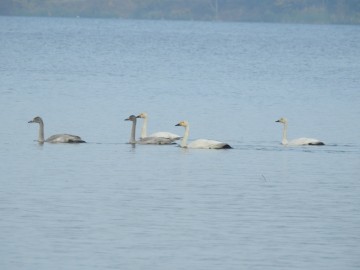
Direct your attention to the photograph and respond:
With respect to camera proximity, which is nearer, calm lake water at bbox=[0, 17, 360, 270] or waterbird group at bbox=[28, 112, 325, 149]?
calm lake water at bbox=[0, 17, 360, 270]

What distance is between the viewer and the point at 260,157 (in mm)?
29391

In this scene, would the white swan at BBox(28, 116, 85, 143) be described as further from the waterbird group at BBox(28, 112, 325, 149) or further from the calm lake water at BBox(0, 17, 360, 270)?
the calm lake water at BBox(0, 17, 360, 270)

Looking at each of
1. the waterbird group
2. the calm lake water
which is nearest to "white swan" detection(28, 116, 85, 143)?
the waterbird group

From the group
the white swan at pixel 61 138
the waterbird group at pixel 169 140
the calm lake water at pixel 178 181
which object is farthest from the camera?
the white swan at pixel 61 138

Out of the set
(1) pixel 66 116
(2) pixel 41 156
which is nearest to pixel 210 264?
(2) pixel 41 156

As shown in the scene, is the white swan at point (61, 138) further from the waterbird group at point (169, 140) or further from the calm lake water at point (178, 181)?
the calm lake water at point (178, 181)

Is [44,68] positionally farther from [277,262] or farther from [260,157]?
[277,262]

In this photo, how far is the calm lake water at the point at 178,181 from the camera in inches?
732

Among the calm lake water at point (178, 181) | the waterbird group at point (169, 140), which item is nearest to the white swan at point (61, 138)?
the waterbird group at point (169, 140)

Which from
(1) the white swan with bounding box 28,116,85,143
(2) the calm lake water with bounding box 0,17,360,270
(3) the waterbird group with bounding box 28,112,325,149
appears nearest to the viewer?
(2) the calm lake water with bounding box 0,17,360,270

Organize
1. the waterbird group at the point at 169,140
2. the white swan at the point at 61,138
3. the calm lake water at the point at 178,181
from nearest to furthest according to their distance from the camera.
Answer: the calm lake water at the point at 178,181
the waterbird group at the point at 169,140
the white swan at the point at 61,138

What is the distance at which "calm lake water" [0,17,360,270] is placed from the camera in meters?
18.6

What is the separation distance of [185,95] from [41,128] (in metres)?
17.4

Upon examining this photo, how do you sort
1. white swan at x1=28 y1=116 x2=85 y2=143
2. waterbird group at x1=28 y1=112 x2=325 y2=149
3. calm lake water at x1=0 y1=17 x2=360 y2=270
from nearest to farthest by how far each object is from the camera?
1. calm lake water at x1=0 y1=17 x2=360 y2=270
2. waterbird group at x1=28 y1=112 x2=325 y2=149
3. white swan at x1=28 y1=116 x2=85 y2=143
